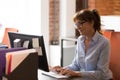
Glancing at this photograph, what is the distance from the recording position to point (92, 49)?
201cm

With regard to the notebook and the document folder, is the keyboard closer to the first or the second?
the notebook

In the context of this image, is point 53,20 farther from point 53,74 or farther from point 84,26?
point 53,74

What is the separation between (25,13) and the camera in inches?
187

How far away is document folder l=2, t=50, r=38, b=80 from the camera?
129 centimetres

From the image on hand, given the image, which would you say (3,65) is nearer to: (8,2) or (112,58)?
(112,58)

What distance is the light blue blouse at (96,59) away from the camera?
6.20ft

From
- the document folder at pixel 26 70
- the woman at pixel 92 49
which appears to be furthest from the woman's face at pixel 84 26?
the document folder at pixel 26 70

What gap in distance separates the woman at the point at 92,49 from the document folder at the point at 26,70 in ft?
1.50

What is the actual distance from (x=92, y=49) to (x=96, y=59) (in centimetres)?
9

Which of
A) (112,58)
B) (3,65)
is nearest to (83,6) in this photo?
(112,58)

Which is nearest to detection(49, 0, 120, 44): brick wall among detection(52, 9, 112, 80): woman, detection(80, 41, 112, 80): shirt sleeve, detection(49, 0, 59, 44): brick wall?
detection(49, 0, 59, 44): brick wall

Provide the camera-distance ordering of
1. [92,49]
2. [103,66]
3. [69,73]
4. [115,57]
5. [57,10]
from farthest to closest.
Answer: [57,10] < [115,57] < [92,49] < [103,66] < [69,73]

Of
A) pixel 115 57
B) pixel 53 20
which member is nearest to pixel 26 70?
pixel 115 57

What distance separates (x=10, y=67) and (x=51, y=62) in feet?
11.8
